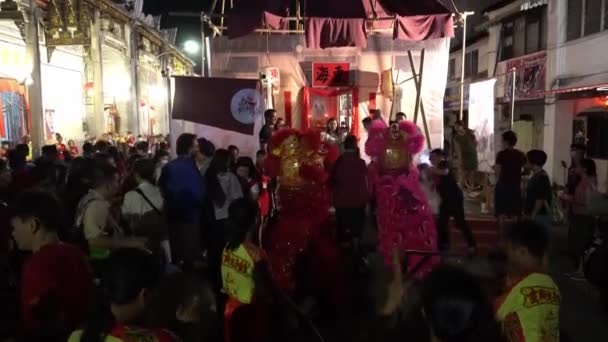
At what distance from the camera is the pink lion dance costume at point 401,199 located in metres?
6.16

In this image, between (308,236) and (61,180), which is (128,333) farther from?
(61,180)

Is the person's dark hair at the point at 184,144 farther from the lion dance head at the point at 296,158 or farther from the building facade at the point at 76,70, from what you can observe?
the building facade at the point at 76,70

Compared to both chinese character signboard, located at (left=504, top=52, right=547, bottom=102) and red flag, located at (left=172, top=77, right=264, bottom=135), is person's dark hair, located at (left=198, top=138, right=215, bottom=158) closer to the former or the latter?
red flag, located at (left=172, top=77, right=264, bottom=135)

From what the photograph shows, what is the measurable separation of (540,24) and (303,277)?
16.4 metres

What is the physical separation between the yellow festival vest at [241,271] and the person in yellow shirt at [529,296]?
5.59ft

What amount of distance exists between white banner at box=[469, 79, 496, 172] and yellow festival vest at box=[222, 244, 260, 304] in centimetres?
835

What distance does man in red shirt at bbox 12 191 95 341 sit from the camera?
260 centimetres

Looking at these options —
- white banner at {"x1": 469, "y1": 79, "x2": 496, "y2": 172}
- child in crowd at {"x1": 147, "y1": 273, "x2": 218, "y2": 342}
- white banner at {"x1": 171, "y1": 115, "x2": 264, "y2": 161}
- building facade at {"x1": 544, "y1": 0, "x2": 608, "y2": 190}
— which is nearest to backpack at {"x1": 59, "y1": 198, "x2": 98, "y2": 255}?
child in crowd at {"x1": 147, "y1": 273, "x2": 218, "y2": 342}

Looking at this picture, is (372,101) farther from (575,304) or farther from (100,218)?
(100,218)

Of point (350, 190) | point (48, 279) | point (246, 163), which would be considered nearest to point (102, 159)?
point (246, 163)

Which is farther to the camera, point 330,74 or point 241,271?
point 330,74

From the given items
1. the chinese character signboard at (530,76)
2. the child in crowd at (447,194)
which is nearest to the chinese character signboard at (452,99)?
the chinese character signboard at (530,76)

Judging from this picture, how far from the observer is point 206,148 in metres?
6.80

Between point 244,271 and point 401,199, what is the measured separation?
2998 millimetres
